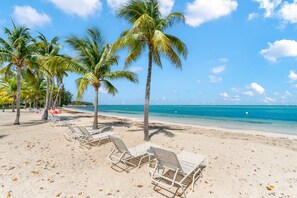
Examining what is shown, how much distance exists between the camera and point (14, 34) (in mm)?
11859

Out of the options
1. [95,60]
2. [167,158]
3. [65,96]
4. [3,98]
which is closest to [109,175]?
[167,158]

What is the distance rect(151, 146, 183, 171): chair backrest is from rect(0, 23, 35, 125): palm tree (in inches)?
493

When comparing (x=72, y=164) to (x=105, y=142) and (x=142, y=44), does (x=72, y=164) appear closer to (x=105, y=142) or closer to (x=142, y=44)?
(x=105, y=142)

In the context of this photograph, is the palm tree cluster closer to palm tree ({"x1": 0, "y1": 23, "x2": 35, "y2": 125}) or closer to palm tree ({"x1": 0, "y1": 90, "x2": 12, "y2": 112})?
palm tree ({"x1": 0, "y1": 23, "x2": 35, "y2": 125})

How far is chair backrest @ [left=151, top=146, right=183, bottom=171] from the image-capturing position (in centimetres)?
361

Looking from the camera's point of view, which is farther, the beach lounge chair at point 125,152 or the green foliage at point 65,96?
the green foliage at point 65,96

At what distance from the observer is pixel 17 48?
11.6 metres

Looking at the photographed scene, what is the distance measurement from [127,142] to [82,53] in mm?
6075

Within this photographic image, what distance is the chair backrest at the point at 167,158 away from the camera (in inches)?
142

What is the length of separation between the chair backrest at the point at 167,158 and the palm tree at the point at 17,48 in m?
12.5

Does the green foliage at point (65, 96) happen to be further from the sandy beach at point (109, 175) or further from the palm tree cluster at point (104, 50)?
the sandy beach at point (109, 175)

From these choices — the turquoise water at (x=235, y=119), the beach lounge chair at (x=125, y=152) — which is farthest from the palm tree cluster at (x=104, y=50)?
the turquoise water at (x=235, y=119)

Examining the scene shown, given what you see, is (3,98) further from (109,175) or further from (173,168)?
(173,168)

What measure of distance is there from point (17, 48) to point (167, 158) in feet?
42.1
